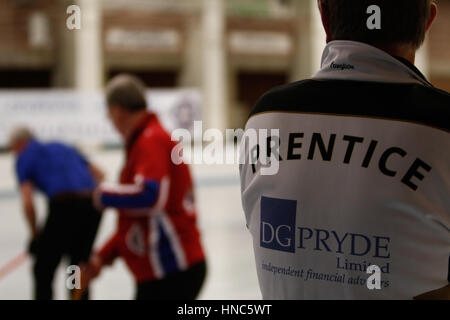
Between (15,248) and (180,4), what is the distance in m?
18.3

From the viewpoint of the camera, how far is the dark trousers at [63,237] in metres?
4.90

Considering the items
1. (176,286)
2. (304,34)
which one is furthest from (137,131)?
(304,34)

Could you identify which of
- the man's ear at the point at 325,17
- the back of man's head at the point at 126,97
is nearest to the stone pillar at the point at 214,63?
the back of man's head at the point at 126,97

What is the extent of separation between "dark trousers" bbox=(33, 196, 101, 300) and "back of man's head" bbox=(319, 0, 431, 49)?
3.88 meters

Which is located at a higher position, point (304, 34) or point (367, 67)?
point (304, 34)

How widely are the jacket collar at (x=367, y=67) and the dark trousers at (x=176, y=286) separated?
2221 mm

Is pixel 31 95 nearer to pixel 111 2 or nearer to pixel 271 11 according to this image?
pixel 111 2

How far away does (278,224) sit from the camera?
4.65 ft

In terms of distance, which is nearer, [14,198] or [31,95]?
[14,198]

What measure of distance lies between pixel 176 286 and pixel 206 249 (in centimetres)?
470

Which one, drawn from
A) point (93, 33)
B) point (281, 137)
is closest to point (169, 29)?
point (93, 33)

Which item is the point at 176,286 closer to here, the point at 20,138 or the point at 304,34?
the point at 20,138

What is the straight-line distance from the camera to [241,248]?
8.17m

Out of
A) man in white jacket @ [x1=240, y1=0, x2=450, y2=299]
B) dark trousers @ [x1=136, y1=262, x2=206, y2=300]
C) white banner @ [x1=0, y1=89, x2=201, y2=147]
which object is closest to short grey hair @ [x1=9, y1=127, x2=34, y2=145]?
dark trousers @ [x1=136, y1=262, x2=206, y2=300]
